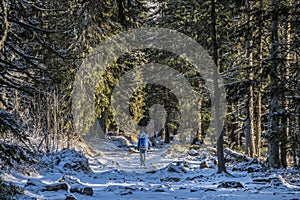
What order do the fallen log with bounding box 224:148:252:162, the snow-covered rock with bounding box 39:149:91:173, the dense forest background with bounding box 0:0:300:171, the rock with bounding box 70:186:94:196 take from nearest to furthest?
the dense forest background with bounding box 0:0:300:171 < the rock with bounding box 70:186:94:196 < the snow-covered rock with bounding box 39:149:91:173 < the fallen log with bounding box 224:148:252:162

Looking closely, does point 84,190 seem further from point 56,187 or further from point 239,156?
point 239,156

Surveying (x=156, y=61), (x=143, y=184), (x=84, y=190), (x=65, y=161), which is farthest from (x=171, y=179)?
(x=156, y=61)

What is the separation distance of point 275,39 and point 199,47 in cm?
1062

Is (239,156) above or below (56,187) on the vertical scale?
above

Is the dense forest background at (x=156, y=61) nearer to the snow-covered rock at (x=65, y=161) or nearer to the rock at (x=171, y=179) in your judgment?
the snow-covered rock at (x=65, y=161)

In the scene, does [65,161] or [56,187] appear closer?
[56,187]

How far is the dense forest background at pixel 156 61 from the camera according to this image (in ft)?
21.0

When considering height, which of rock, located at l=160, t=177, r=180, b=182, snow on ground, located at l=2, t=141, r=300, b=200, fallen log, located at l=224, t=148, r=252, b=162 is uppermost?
fallen log, located at l=224, t=148, r=252, b=162

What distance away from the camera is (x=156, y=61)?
32.0 metres

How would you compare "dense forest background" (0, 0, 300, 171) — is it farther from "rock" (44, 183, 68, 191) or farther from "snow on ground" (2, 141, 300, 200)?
"rock" (44, 183, 68, 191)

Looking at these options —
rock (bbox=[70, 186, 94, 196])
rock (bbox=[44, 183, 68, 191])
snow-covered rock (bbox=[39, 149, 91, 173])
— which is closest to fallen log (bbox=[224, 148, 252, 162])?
snow-covered rock (bbox=[39, 149, 91, 173])

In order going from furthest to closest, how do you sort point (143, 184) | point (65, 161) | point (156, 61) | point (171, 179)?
point (156, 61) → point (65, 161) → point (171, 179) → point (143, 184)

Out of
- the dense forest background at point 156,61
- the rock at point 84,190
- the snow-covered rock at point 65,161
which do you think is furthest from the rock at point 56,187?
the snow-covered rock at point 65,161

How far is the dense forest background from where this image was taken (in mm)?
6391
